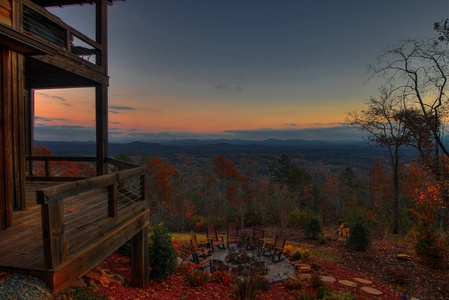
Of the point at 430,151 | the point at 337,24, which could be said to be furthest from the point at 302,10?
the point at 430,151

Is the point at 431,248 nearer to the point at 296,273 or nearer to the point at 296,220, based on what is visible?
the point at 296,273

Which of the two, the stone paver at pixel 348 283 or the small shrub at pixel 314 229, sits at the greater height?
the stone paver at pixel 348 283

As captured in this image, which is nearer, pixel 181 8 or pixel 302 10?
pixel 181 8

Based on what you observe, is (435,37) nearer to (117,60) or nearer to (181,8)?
(181,8)

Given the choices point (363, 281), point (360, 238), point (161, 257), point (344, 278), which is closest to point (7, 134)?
point (161, 257)

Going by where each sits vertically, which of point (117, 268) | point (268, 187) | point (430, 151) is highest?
point (430, 151)

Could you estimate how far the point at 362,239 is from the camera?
434 inches

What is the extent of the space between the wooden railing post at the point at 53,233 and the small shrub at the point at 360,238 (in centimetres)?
1193

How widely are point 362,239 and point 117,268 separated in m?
10.3

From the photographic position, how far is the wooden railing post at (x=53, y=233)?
8.21 feet

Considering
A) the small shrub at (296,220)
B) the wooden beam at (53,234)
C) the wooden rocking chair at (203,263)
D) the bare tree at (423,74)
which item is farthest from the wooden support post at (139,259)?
the small shrub at (296,220)

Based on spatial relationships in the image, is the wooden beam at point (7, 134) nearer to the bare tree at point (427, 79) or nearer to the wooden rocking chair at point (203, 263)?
the wooden rocking chair at point (203, 263)

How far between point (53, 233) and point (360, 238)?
12.1 m

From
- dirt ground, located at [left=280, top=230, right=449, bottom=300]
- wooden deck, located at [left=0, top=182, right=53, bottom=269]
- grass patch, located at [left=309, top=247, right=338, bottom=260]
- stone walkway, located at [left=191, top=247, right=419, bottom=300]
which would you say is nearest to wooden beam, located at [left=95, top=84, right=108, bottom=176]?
wooden deck, located at [left=0, top=182, right=53, bottom=269]
